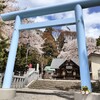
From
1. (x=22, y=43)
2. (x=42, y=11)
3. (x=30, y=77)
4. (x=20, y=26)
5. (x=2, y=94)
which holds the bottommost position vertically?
(x=2, y=94)

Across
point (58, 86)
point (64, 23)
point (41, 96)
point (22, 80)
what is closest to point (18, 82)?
point (22, 80)

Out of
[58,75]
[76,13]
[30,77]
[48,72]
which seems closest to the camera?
[76,13]

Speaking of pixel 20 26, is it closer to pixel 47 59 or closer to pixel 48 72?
pixel 48 72

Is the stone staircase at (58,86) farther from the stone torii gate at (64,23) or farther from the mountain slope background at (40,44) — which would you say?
the stone torii gate at (64,23)

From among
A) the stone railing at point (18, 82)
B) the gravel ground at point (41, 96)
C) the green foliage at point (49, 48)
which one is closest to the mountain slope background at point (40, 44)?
the green foliage at point (49, 48)

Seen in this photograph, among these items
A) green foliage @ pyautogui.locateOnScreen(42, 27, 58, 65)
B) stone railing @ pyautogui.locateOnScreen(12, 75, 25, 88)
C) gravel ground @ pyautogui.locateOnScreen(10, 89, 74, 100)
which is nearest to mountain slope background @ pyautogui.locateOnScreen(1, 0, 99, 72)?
green foliage @ pyautogui.locateOnScreen(42, 27, 58, 65)

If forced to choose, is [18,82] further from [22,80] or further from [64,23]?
[64,23]

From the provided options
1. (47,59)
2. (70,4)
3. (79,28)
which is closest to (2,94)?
(79,28)

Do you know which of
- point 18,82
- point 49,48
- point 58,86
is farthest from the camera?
point 49,48

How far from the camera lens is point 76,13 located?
8.39m

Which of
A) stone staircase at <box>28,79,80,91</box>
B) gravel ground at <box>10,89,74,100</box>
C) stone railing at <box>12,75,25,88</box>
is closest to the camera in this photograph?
gravel ground at <box>10,89,74,100</box>

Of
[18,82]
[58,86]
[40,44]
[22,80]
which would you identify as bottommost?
[58,86]

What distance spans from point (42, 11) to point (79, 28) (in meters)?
2.16

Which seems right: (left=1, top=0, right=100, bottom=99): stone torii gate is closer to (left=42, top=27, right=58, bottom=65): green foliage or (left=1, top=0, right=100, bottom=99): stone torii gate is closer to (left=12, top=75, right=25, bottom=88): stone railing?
(left=12, top=75, right=25, bottom=88): stone railing
